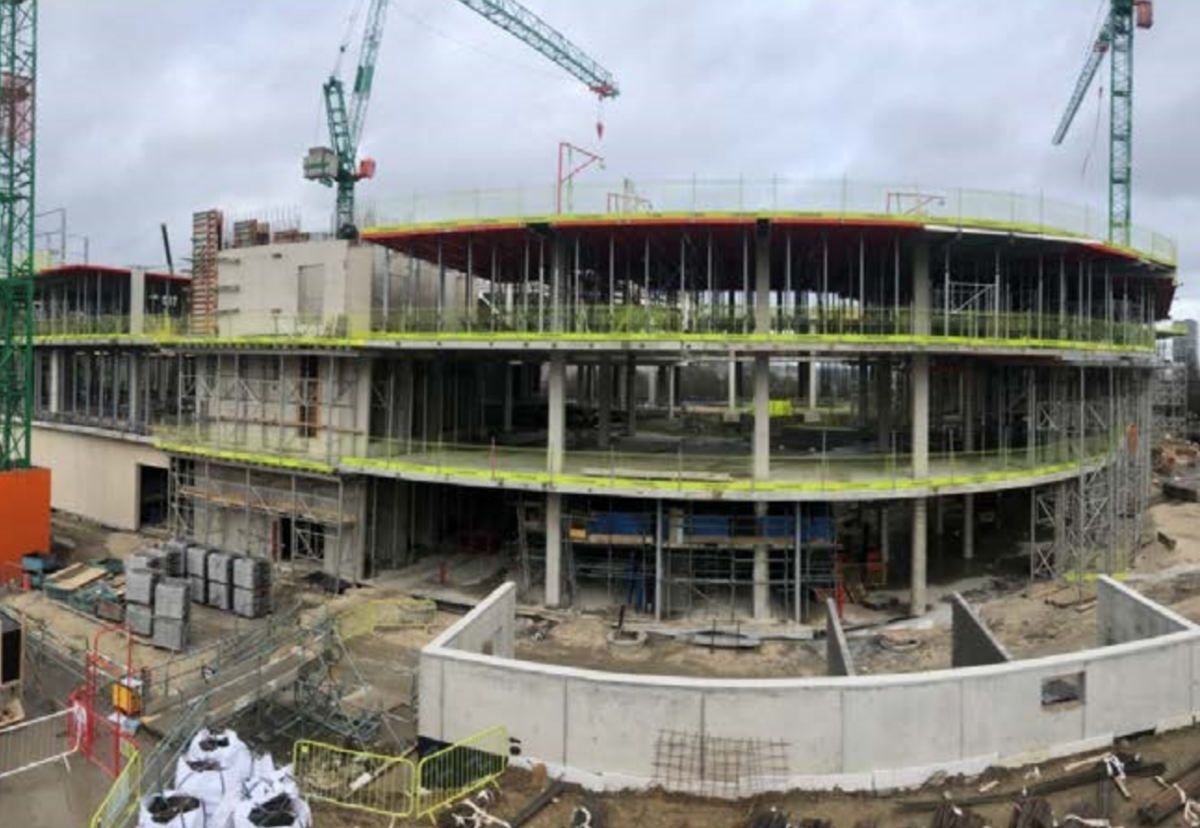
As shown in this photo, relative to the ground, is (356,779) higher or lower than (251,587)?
lower

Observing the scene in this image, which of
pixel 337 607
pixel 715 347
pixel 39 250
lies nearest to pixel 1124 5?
pixel 715 347

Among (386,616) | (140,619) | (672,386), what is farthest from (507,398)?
(672,386)

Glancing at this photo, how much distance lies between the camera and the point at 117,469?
3269cm

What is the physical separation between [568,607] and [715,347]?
310 inches

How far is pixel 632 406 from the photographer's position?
3422 cm

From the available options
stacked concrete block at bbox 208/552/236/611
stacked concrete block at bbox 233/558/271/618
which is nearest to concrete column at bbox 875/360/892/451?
stacked concrete block at bbox 233/558/271/618

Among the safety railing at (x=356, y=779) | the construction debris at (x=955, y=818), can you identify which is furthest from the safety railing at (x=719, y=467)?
the construction debris at (x=955, y=818)

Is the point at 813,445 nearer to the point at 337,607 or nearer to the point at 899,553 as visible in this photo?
the point at 899,553

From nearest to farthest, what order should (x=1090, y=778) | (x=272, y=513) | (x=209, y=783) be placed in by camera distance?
(x=209, y=783) < (x=1090, y=778) < (x=272, y=513)

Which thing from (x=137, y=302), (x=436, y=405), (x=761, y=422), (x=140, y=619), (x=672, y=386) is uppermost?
(x=137, y=302)

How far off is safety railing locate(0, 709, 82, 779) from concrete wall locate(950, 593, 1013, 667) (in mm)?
15749

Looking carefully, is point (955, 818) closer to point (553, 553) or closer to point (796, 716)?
point (796, 716)

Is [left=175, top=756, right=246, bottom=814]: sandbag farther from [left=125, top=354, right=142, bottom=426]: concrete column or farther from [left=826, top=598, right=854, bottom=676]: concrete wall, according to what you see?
[left=125, top=354, right=142, bottom=426]: concrete column

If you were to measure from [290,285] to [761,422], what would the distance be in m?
15.4
